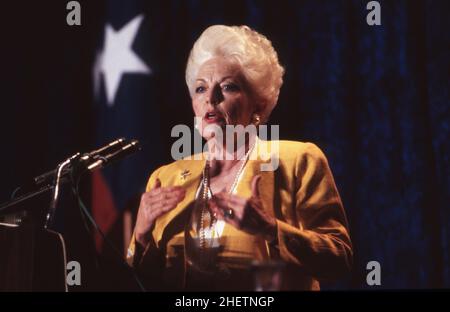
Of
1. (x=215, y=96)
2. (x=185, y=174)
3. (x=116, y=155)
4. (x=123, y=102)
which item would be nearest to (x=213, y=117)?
(x=215, y=96)

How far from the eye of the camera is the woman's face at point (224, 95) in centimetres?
235

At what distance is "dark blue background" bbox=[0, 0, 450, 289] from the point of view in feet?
7.88

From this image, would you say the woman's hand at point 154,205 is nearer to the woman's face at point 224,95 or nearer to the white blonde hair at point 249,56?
the woman's face at point 224,95

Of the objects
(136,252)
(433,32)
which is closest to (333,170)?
(433,32)

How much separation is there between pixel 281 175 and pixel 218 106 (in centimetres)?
33

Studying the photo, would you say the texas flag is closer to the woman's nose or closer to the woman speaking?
the woman speaking

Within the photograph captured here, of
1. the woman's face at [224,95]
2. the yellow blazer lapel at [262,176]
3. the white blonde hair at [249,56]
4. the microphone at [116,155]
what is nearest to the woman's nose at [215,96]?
the woman's face at [224,95]

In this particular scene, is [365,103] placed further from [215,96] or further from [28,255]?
[28,255]

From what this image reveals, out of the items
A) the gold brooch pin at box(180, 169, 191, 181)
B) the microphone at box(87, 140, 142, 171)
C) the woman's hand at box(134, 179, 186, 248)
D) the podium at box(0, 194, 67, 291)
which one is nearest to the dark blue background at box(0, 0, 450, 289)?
the gold brooch pin at box(180, 169, 191, 181)

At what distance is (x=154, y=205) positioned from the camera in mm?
2229

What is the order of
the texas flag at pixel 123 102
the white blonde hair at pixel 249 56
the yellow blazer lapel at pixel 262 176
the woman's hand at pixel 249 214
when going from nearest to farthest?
1. the woman's hand at pixel 249 214
2. the yellow blazer lapel at pixel 262 176
3. the white blonde hair at pixel 249 56
4. the texas flag at pixel 123 102

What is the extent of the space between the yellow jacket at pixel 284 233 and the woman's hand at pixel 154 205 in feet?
0.17

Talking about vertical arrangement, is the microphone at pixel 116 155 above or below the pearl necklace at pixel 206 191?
above

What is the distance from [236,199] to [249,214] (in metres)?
0.06
